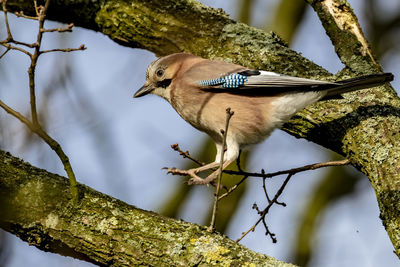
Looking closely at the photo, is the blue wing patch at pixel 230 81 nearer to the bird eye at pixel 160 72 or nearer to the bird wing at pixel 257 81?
the bird wing at pixel 257 81

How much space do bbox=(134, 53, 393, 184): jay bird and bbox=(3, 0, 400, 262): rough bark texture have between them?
6.4 inches

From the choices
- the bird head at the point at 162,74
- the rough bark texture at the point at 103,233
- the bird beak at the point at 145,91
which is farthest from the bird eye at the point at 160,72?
the rough bark texture at the point at 103,233

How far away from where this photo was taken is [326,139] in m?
4.52

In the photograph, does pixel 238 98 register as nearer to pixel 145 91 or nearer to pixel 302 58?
pixel 302 58

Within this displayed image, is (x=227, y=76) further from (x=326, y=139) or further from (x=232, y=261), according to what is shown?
(x=232, y=261)

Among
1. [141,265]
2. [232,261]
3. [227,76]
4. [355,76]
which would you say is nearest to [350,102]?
[355,76]

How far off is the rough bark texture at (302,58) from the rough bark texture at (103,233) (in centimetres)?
107

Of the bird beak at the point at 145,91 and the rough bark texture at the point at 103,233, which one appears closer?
the rough bark texture at the point at 103,233

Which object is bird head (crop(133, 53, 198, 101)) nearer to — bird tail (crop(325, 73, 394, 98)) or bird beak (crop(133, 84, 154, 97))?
bird beak (crop(133, 84, 154, 97))

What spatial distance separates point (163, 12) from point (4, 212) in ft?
9.45

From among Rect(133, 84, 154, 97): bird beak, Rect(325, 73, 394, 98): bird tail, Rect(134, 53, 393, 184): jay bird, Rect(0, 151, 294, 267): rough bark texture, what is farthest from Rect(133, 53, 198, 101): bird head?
Rect(0, 151, 294, 267): rough bark texture

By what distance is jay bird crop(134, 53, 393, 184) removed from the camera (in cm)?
470

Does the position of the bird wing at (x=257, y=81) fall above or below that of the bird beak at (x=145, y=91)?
above

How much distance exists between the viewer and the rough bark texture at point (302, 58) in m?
4.02
